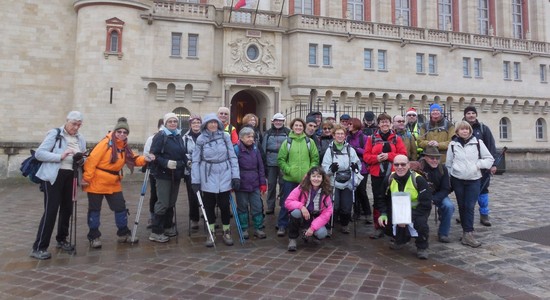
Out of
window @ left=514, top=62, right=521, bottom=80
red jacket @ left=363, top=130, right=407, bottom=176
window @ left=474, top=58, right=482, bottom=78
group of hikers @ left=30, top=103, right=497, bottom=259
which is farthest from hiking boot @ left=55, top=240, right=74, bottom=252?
window @ left=514, top=62, right=521, bottom=80

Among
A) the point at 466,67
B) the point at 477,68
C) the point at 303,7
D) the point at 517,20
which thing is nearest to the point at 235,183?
the point at 303,7

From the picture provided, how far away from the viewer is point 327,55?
22016 millimetres

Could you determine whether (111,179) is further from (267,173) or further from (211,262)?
(267,173)

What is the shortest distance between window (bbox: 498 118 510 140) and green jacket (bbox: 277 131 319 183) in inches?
1013

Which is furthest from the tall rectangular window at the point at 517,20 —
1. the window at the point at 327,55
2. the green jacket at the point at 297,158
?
the green jacket at the point at 297,158

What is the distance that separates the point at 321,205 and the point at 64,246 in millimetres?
4030

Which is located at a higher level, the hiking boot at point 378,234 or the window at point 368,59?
the window at point 368,59

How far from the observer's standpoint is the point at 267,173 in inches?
311

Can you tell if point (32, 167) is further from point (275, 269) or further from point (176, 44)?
point (176, 44)

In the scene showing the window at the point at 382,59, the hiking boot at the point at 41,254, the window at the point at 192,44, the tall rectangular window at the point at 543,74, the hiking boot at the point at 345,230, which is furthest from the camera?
the tall rectangular window at the point at 543,74

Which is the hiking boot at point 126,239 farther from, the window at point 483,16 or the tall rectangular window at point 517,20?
the tall rectangular window at point 517,20

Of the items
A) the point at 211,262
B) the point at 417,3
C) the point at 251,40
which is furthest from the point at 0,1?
the point at 417,3

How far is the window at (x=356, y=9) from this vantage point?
24.8 m

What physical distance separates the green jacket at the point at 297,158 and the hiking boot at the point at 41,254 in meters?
3.82
